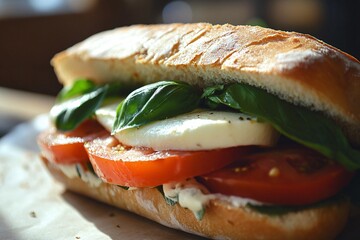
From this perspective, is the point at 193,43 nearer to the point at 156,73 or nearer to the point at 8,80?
the point at 156,73

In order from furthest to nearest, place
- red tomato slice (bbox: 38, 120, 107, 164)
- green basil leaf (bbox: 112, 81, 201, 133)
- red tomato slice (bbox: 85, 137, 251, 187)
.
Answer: red tomato slice (bbox: 38, 120, 107, 164), green basil leaf (bbox: 112, 81, 201, 133), red tomato slice (bbox: 85, 137, 251, 187)

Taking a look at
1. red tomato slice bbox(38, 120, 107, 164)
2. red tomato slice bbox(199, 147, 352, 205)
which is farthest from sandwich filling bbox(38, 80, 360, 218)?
red tomato slice bbox(38, 120, 107, 164)

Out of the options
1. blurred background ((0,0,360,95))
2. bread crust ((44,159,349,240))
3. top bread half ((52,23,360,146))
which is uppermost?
top bread half ((52,23,360,146))

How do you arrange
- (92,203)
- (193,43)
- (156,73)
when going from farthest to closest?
(92,203) < (156,73) < (193,43)

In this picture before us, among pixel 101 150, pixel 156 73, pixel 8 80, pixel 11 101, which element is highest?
pixel 156 73

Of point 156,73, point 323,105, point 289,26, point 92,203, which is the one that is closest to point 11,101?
point 92,203

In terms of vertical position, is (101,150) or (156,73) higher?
(156,73)

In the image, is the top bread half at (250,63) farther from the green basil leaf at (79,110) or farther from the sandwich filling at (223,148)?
the green basil leaf at (79,110)

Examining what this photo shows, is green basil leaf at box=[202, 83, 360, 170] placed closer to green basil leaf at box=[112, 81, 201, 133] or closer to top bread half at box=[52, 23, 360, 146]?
top bread half at box=[52, 23, 360, 146]
